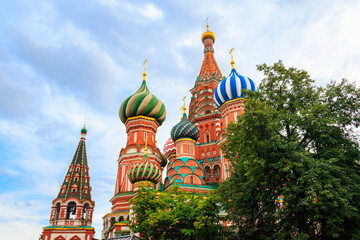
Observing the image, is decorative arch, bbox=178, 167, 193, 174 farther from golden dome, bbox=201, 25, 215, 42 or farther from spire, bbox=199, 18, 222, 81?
golden dome, bbox=201, 25, 215, 42

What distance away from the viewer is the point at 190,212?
41.2 feet

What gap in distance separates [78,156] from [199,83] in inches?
620

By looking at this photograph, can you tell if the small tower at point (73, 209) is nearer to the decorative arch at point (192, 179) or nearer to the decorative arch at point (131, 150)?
the decorative arch at point (131, 150)

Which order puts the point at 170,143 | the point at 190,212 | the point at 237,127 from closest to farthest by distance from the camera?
1. the point at 237,127
2. the point at 190,212
3. the point at 170,143

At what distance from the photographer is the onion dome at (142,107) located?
28.8 m

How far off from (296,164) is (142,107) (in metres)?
20.8

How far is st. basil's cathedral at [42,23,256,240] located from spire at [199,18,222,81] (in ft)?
0.54

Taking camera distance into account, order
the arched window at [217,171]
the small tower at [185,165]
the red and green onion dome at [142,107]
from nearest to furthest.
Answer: the small tower at [185,165] < the arched window at [217,171] < the red and green onion dome at [142,107]

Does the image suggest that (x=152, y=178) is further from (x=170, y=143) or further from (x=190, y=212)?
(x=170, y=143)

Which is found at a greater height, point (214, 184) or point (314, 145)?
point (214, 184)

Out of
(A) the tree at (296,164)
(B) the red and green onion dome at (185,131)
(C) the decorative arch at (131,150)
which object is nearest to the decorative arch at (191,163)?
(B) the red and green onion dome at (185,131)

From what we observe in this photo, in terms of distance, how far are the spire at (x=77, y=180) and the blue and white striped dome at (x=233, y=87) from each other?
16034 millimetres

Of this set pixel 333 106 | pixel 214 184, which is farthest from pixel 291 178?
pixel 214 184

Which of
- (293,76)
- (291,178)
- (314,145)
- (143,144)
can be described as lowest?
(291,178)
